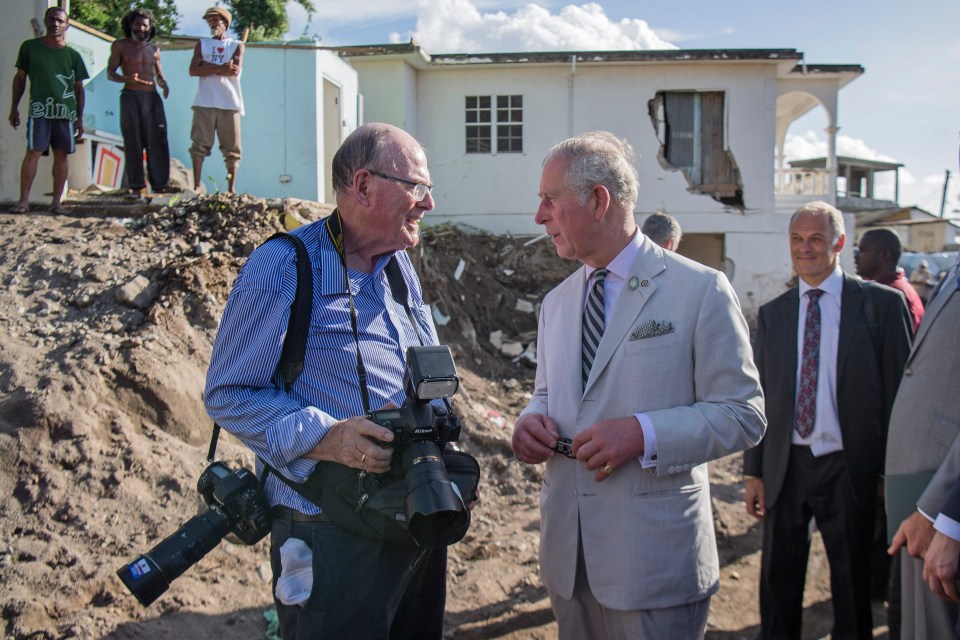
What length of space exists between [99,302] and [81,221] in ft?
4.97

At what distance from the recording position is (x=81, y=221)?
631 cm

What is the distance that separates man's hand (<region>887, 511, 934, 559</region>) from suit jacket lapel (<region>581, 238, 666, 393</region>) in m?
0.96

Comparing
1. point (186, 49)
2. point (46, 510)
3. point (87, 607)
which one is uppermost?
point (186, 49)

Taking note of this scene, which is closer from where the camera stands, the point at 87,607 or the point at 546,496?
the point at 546,496

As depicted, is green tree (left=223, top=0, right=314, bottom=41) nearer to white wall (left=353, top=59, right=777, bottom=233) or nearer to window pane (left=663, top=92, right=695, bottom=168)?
white wall (left=353, top=59, right=777, bottom=233)

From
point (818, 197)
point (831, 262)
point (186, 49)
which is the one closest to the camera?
point (831, 262)

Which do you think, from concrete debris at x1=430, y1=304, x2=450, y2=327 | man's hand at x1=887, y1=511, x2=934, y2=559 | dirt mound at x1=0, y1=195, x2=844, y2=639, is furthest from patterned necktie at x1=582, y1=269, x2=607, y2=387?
concrete debris at x1=430, y1=304, x2=450, y2=327

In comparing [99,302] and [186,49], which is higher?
[186,49]

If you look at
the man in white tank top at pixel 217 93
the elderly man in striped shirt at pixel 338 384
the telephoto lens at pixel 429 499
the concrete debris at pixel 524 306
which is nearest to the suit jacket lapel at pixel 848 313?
the elderly man in striped shirt at pixel 338 384

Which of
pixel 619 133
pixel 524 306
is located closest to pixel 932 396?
pixel 524 306

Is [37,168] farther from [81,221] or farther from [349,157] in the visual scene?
[349,157]

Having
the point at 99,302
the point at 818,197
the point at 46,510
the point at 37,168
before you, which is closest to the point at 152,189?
the point at 37,168

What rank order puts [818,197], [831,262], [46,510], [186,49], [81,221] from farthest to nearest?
[818,197], [186,49], [81,221], [46,510], [831,262]

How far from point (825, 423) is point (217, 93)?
7160 millimetres
